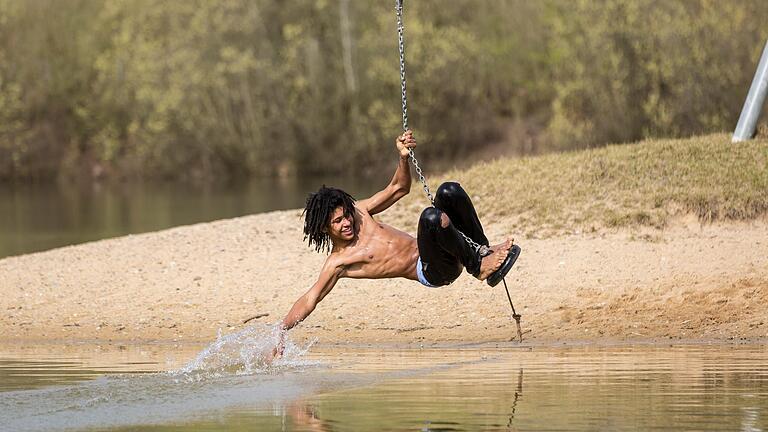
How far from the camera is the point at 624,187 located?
17375 millimetres

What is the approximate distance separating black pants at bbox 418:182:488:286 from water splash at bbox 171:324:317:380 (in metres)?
1.24

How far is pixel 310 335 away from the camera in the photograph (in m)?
14.1

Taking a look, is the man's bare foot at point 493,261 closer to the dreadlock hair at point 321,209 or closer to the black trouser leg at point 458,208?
the black trouser leg at point 458,208

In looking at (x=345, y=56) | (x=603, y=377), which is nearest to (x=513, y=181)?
(x=603, y=377)

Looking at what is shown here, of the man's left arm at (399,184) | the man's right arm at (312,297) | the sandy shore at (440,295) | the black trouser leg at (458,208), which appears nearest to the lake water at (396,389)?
the man's right arm at (312,297)

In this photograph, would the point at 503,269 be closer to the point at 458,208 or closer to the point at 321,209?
the point at 458,208

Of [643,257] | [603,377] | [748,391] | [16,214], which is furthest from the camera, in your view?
[16,214]

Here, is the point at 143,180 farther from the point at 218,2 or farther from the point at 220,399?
the point at 220,399

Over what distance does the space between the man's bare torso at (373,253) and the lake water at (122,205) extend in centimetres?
1232

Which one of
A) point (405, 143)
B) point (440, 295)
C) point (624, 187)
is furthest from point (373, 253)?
point (624, 187)

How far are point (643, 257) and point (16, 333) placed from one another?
6450 mm

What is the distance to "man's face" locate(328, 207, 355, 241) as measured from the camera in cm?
1112

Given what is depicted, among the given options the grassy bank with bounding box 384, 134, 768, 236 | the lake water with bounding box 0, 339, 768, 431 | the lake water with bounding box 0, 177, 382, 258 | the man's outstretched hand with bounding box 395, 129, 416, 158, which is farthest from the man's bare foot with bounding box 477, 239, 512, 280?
the lake water with bounding box 0, 177, 382, 258

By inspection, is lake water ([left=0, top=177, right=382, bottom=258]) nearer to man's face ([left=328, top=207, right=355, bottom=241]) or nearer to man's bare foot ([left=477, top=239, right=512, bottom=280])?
man's face ([left=328, top=207, right=355, bottom=241])
